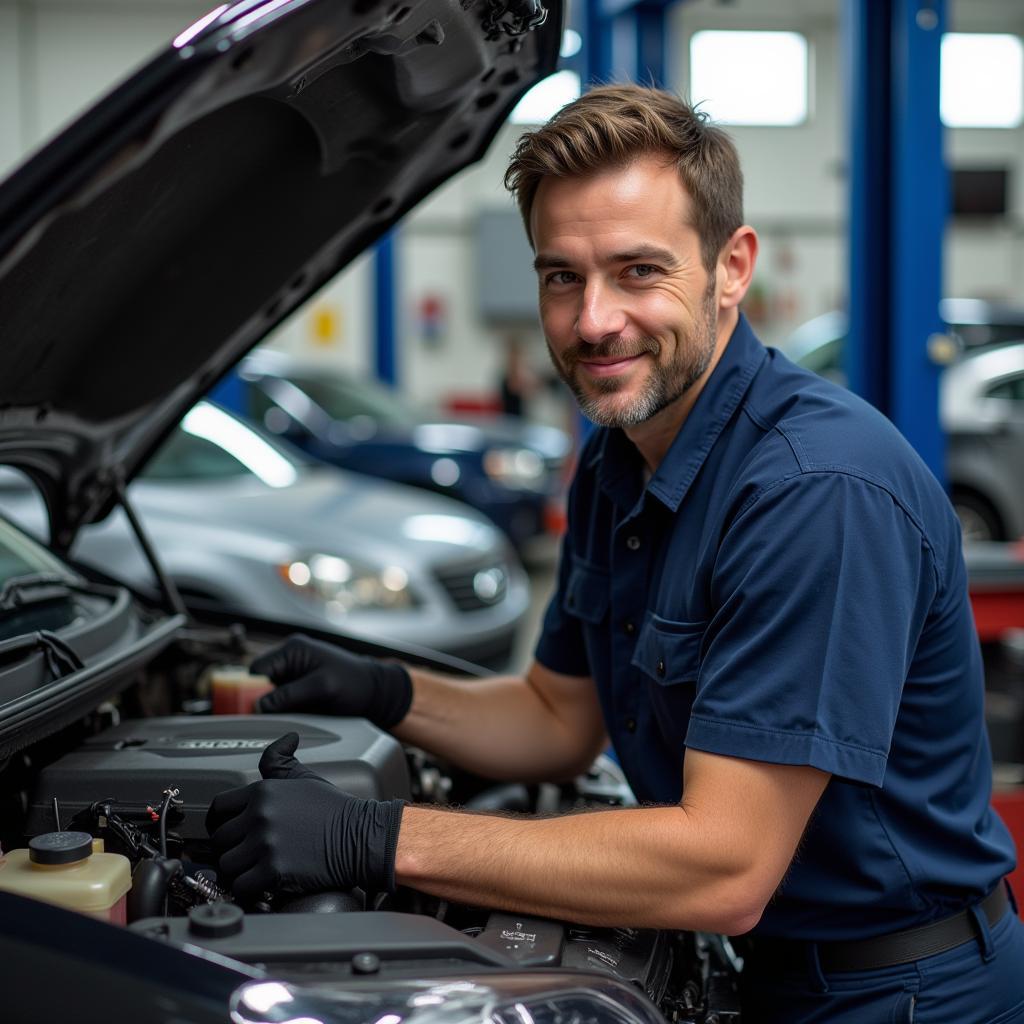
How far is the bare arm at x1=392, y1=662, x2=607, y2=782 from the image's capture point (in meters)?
1.99

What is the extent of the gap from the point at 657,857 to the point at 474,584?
346cm

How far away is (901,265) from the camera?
387 cm

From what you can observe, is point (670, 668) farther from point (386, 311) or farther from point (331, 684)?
point (386, 311)

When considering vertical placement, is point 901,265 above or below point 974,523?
above

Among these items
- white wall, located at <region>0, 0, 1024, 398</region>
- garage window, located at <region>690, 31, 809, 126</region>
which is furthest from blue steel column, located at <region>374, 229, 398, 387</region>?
garage window, located at <region>690, 31, 809, 126</region>

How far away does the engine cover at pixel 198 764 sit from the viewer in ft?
4.99

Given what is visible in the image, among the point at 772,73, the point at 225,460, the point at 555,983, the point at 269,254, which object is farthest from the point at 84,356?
the point at 772,73

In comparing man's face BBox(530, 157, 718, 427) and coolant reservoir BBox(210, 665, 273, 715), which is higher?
man's face BBox(530, 157, 718, 427)

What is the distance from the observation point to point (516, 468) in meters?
7.65

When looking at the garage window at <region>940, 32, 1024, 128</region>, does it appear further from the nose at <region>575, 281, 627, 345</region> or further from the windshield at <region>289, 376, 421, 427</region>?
the nose at <region>575, 281, 627, 345</region>

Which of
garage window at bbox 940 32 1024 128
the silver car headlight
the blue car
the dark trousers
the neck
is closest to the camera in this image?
the silver car headlight

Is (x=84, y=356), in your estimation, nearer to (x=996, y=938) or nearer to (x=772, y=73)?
(x=996, y=938)

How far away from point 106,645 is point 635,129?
1.05 metres

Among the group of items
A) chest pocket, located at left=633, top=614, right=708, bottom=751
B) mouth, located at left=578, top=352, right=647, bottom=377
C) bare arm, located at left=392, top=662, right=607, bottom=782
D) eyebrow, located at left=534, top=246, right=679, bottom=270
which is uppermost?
eyebrow, located at left=534, top=246, right=679, bottom=270
